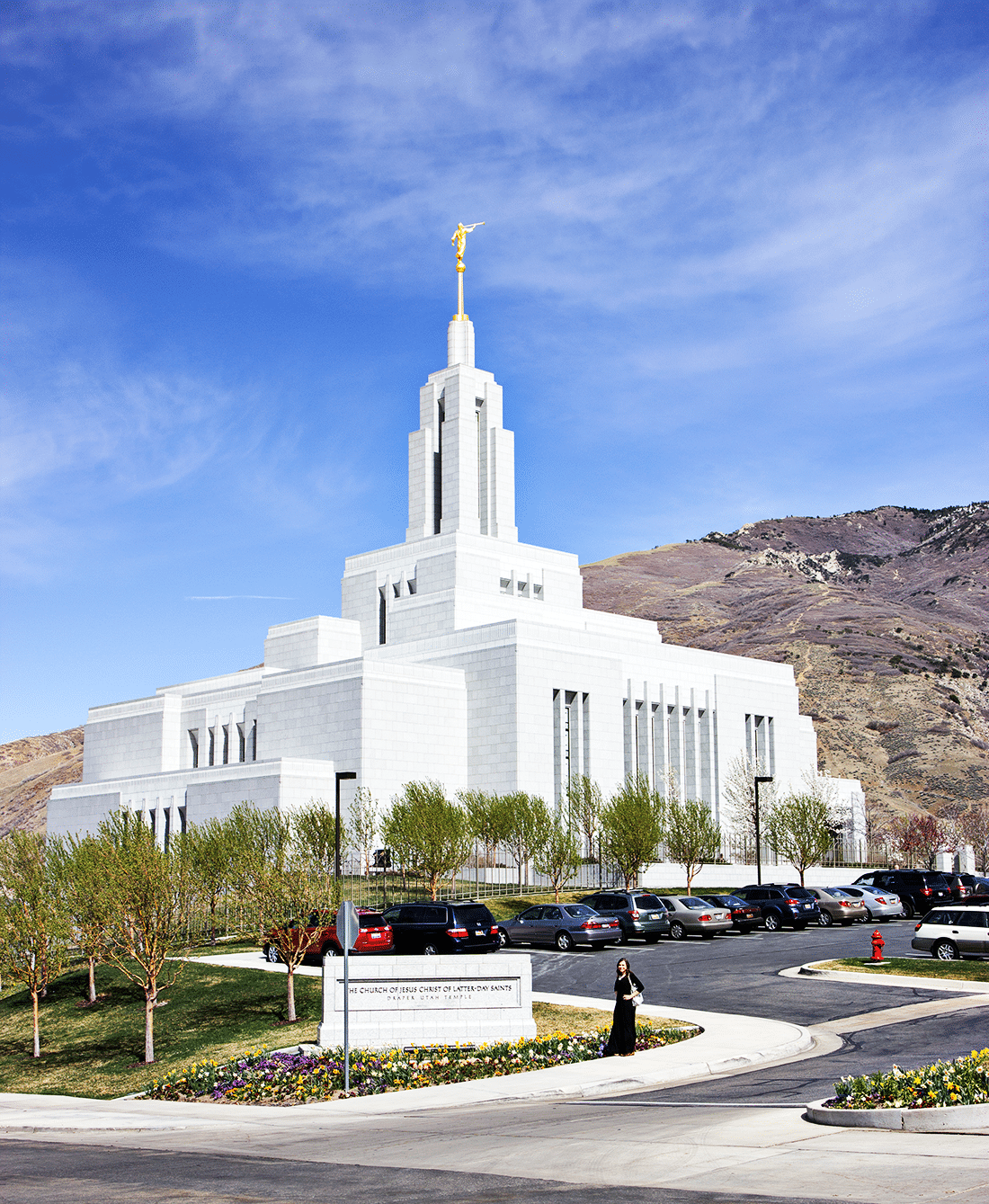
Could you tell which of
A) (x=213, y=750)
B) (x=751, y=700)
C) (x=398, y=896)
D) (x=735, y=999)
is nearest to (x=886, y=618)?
(x=751, y=700)

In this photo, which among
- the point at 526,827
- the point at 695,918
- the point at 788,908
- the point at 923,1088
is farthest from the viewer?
the point at 526,827

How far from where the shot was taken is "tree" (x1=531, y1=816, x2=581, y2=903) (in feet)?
179

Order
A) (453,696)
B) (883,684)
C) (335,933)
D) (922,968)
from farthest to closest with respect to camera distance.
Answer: (883,684) → (453,696) → (922,968) → (335,933)

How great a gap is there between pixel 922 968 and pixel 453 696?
4022 cm

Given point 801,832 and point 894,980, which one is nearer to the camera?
point 894,980

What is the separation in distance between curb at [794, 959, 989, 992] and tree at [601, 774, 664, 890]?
79.6ft

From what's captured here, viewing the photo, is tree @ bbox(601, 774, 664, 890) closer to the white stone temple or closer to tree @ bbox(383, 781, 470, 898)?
tree @ bbox(383, 781, 470, 898)

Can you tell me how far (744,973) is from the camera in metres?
30.5

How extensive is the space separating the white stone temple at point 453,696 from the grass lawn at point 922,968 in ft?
112

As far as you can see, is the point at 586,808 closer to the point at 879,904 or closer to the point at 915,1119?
the point at 879,904

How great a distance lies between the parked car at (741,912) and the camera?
1638 inches

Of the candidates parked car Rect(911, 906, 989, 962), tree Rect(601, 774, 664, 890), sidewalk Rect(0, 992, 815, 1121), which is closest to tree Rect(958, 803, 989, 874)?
tree Rect(601, 774, 664, 890)

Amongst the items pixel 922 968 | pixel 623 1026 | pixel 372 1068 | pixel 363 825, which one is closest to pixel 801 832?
pixel 363 825

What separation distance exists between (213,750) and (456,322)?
30766 mm
